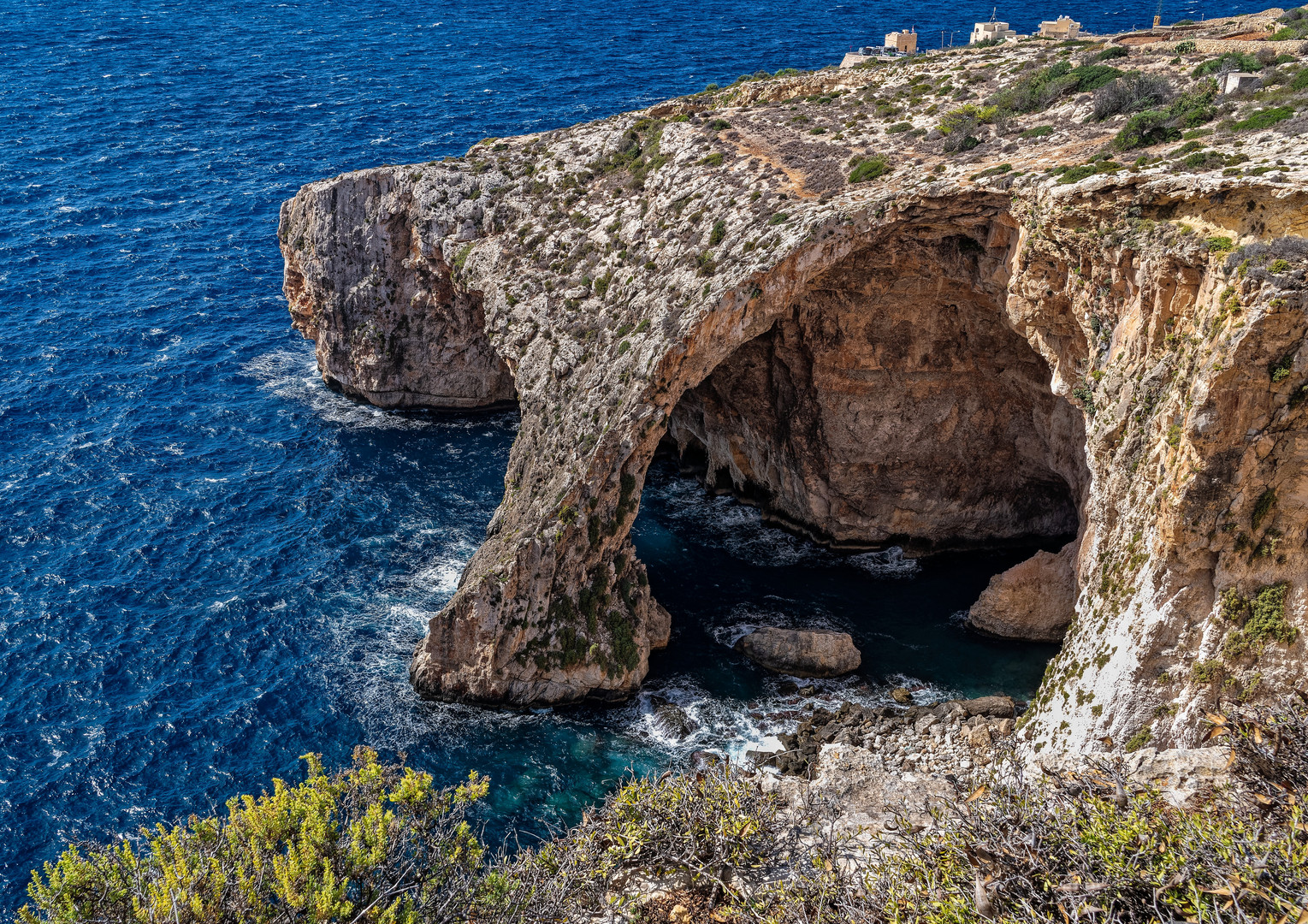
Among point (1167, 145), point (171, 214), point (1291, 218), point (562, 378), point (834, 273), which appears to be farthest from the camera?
point (171, 214)

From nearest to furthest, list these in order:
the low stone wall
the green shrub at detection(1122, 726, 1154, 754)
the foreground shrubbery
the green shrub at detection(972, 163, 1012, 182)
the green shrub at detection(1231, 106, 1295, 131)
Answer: the foreground shrubbery < the green shrub at detection(1122, 726, 1154, 754) < the green shrub at detection(1231, 106, 1295, 131) < the green shrub at detection(972, 163, 1012, 182) < the low stone wall

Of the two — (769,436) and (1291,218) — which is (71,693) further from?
(1291,218)

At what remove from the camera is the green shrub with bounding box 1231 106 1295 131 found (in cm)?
3853

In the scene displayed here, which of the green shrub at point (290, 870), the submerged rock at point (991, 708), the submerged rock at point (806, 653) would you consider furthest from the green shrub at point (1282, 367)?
the green shrub at point (290, 870)

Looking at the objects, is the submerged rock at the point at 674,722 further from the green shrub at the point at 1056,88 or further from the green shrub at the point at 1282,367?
the green shrub at the point at 1056,88

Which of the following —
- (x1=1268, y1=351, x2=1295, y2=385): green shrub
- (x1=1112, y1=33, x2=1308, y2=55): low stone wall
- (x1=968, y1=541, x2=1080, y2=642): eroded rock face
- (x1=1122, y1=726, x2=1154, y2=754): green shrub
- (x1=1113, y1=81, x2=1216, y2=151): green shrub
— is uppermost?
(x1=1112, y1=33, x2=1308, y2=55): low stone wall

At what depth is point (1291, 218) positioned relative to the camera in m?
31.8

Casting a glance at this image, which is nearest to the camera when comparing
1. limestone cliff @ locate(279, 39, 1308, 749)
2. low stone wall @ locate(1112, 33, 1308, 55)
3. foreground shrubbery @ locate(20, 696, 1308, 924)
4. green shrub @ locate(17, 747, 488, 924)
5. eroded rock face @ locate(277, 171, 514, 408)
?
foreground shrubbery @ locate(20, 696, 1308, 924)

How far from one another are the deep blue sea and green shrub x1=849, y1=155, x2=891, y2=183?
19.3 meters

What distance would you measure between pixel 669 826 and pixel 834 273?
2882cm

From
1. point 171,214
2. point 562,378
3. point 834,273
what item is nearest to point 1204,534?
point 834,273

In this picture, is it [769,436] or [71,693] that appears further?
[769,436]

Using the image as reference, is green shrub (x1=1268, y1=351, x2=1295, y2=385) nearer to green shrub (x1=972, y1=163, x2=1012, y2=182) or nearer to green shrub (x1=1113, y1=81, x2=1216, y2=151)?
green shrub (x1=1113, y1=81, x2=1216, y2=151)

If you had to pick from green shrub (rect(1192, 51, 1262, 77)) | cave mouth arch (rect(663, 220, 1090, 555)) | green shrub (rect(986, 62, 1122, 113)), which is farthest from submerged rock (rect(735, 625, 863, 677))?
green shrub (rect(1192, 51, 1262, 77))
